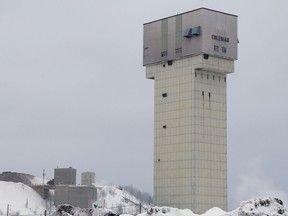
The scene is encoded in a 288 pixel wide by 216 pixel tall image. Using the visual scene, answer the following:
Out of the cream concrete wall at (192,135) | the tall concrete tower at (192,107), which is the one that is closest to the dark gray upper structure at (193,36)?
the tall concrete tower at (192,107)

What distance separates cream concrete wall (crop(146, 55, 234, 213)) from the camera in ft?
468

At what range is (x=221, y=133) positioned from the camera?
14712cm

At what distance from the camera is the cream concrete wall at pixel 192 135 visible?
143 meters

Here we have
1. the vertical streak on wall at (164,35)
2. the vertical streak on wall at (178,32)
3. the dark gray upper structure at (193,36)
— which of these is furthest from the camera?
the vertical streak on wall at (164,35)

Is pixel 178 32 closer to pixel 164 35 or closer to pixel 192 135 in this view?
pixel 164 35

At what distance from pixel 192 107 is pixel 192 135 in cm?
457

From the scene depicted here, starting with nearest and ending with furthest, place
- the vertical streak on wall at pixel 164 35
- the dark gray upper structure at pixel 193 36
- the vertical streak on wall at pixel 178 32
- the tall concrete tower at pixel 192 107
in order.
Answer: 1. the dark gray upper structure at pixel 193 36
2. the tall concrete tower at pixel 192 107
3. the vertical streak on wall at pixel 178 32
4. the vertical streak on wall at pixel 164 35

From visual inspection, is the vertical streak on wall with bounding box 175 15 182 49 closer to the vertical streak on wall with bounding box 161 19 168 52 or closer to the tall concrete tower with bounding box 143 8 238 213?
the tall concrete tower with bounding box 143 8 238 213

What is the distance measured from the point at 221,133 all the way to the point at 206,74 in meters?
10.3

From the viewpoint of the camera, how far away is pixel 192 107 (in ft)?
469

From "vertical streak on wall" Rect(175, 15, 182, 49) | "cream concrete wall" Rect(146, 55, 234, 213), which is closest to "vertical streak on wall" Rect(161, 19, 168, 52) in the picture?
"vertical streak on wall" Rect(175, 15, 182, 49)

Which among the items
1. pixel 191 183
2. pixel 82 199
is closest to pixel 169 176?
pixel 191 183

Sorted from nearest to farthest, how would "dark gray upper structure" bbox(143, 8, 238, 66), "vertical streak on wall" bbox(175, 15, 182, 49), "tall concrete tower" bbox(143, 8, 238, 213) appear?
"dark gray upper structure" bbox(143, 8, 238, 66)
"tall concrete tower" bbox(143, 8, 238, 213)
"vertical streak on wall" bbox(175, 15, 182, 49)

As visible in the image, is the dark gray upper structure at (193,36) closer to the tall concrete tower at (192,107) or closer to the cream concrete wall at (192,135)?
the tall concrete tower at (192,107)
